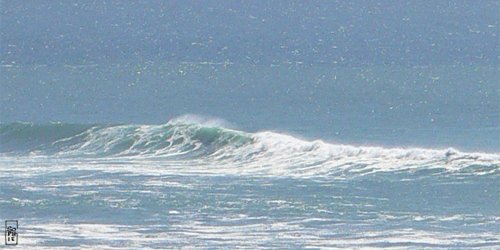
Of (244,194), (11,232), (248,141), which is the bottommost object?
(11,232)

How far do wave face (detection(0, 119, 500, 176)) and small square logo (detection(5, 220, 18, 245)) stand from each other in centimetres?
1019

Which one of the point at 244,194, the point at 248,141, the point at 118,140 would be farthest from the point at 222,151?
the point at 244,194

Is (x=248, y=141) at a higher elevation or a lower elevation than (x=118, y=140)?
lower

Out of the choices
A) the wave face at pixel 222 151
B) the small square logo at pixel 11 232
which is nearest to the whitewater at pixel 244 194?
the wave face at pixel 222 151

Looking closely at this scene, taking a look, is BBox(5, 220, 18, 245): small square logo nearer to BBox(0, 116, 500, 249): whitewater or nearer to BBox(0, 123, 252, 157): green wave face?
BBox(0, 116, 500, 249): whitewater

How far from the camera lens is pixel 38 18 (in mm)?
156625

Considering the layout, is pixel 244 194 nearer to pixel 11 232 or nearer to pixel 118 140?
pixel 11 232

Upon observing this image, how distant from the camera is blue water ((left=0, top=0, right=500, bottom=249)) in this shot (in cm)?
3781

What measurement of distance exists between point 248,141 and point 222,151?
1.05 metres

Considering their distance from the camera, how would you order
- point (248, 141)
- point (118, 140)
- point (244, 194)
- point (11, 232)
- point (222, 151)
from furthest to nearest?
point (118, 140) < point (248, 141) < point (222, 151) < point (244, 194) < point (11, 232)

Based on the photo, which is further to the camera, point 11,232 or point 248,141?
point 248,141

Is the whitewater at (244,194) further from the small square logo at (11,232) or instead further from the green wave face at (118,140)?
the small square logo at (11,232)

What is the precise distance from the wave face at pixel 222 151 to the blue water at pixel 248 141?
0.09 meters

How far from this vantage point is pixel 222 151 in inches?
2073
